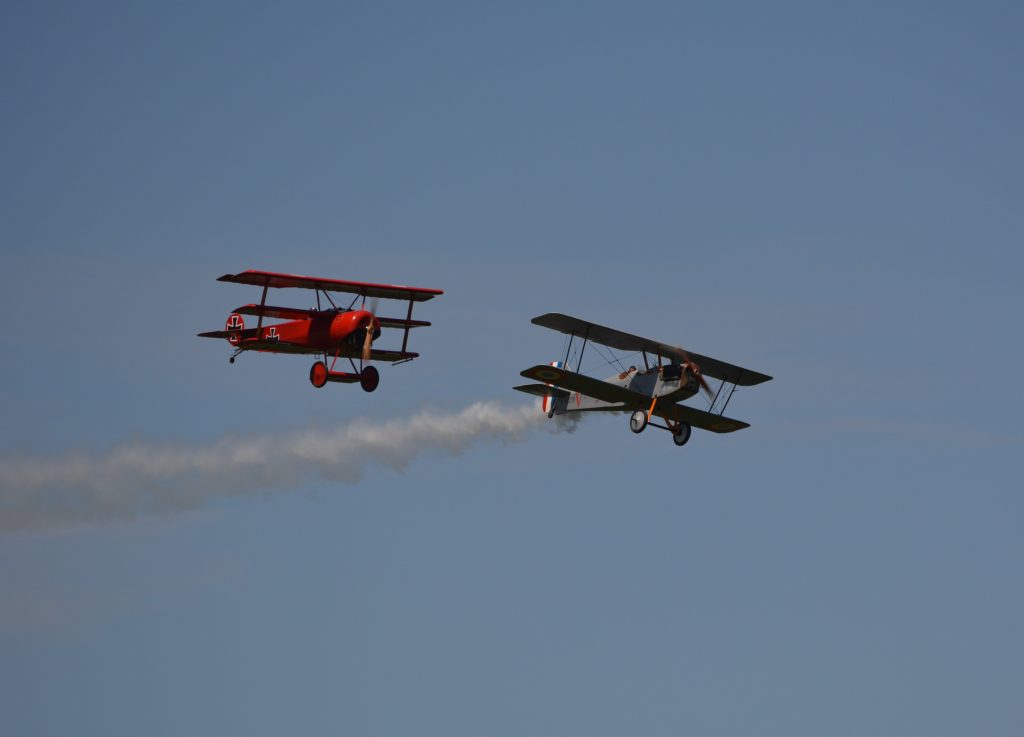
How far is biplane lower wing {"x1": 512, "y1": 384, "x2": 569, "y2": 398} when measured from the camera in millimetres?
49062

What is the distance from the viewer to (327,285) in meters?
49.0

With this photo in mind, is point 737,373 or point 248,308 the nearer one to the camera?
point 248,308

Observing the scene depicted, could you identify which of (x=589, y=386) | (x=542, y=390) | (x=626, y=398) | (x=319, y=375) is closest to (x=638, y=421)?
(x=626, y=398)

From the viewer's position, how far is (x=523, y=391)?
49.2 m

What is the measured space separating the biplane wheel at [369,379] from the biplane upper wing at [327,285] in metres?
2.47

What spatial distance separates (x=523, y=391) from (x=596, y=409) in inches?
87.0

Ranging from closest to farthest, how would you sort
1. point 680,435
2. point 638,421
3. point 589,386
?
point 589,386
point 638,421
point 680,435

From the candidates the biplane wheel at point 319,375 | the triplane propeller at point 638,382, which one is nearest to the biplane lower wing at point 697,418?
the triplane propeller at point 638,382

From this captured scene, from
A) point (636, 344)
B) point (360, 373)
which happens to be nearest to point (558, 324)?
point (636, 344)

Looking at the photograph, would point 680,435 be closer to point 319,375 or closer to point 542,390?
point 542,390

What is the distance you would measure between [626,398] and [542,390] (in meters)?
2.88

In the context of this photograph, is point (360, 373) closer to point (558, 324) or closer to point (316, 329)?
point (316, 329)

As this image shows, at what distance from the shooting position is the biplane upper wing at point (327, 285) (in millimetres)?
47688

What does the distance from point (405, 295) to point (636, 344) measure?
6748 millimetres
